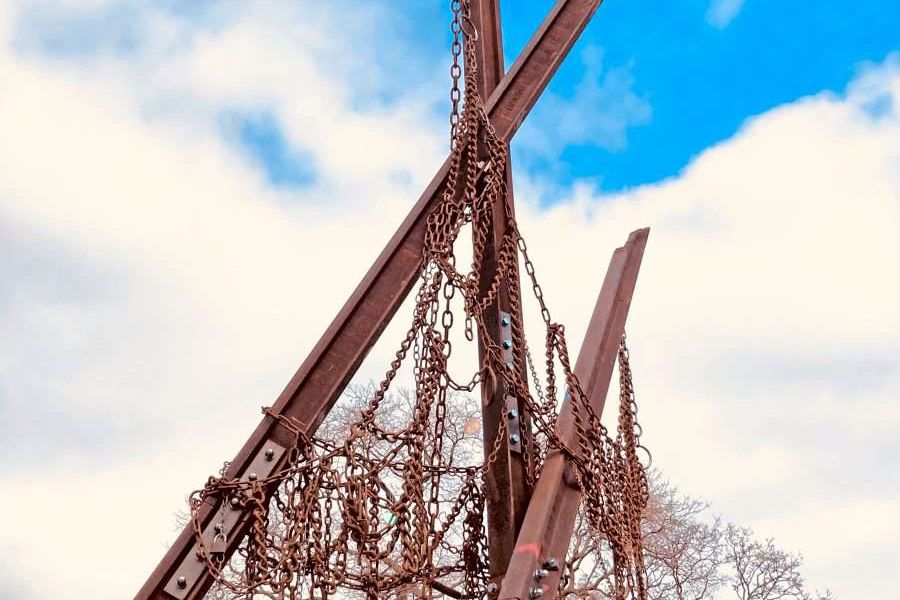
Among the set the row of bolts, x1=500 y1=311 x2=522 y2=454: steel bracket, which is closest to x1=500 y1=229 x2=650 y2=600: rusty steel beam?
the row of bolts

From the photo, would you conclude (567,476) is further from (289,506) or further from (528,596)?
(289,506)

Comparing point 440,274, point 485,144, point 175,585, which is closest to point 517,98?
point 485,144

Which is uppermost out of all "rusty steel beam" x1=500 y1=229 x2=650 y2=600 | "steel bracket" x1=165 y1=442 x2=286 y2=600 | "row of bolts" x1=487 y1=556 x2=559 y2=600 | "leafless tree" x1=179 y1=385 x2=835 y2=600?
"leafless tree" x1=179 y1=385 x2=835 y2=600

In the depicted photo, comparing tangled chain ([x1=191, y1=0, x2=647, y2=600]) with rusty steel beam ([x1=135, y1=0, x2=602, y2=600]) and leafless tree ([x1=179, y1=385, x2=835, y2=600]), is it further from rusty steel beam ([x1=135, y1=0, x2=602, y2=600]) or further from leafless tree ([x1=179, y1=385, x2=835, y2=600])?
leafless tree ([x1=179, y1=385, x2=835, y2=600])

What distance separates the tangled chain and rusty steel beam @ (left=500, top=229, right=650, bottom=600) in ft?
0.30

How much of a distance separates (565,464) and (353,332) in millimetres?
1004

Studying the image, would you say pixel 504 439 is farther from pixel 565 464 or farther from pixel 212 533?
pixel 212 533

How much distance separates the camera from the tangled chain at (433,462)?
3.71 m

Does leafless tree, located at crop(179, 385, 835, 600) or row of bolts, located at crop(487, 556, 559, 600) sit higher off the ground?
leafless tree, located at crop(179, 385, 835, 600)

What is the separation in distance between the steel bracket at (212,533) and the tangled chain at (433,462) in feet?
0.13

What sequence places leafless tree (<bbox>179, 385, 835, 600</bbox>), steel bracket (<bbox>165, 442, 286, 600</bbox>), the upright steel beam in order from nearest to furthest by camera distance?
1. steel bracket (<bbox>165, 442, 286, 600</bbox>)
2. the upright steel beam
3. leafless tree (<bbox>179, 385, 835, 600</bbox>)

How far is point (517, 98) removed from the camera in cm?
461

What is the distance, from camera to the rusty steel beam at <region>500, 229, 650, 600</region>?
371cm

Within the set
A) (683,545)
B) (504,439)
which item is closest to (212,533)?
(504,439)
